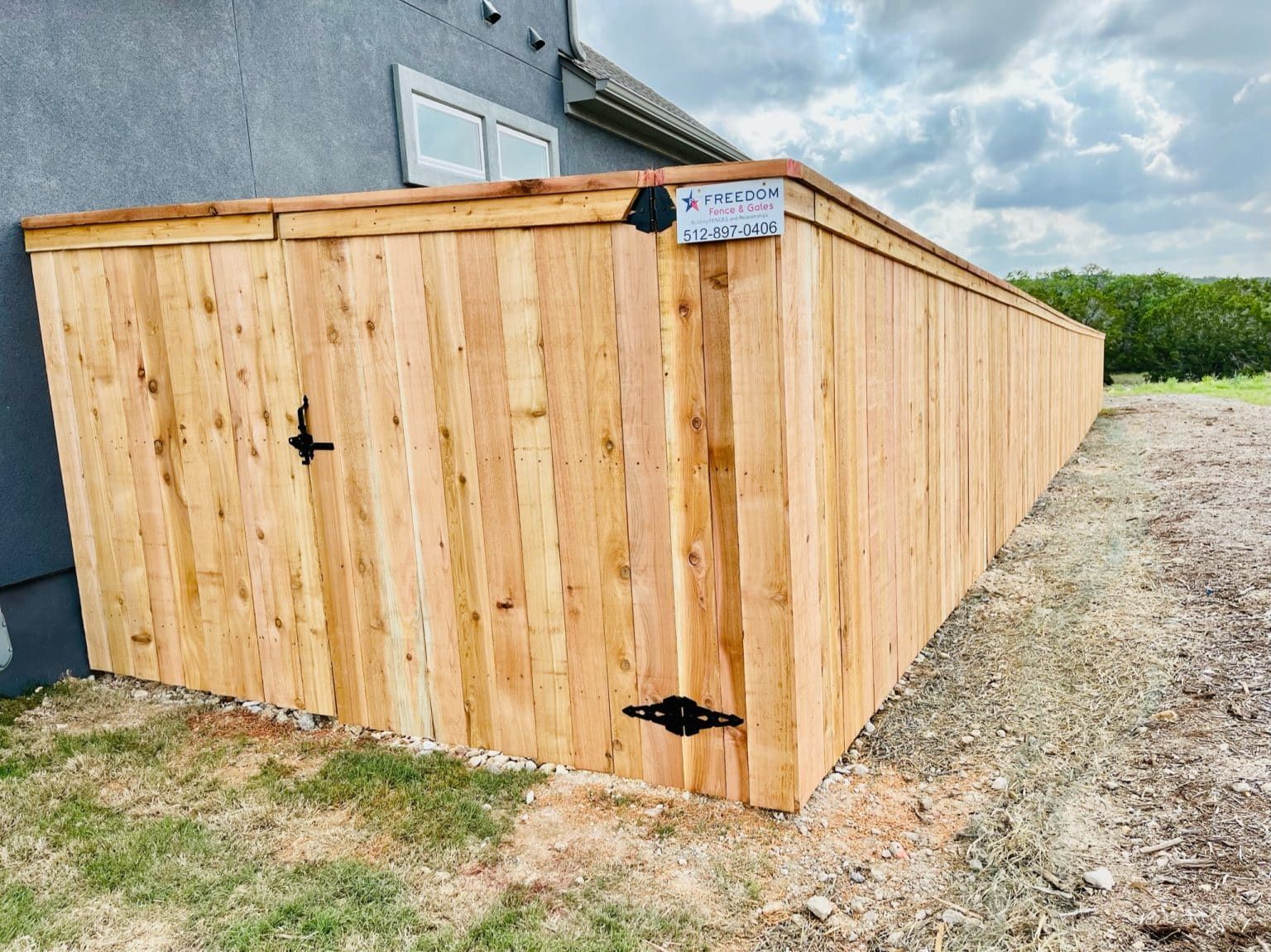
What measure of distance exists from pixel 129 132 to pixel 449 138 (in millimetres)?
3255

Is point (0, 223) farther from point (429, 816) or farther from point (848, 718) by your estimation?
point (848, 718)

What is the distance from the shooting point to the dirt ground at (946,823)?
7.48ft

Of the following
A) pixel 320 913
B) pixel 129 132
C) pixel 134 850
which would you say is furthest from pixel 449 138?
pixel 320 913

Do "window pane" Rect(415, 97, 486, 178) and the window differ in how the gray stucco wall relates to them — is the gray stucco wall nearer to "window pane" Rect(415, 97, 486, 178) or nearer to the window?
the window

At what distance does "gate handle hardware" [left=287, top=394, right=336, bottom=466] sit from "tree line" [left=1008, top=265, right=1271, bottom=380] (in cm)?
3143

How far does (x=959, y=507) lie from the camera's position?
502 centimetres

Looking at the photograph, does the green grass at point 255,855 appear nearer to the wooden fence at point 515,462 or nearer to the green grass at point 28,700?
the green grass at point 28,700

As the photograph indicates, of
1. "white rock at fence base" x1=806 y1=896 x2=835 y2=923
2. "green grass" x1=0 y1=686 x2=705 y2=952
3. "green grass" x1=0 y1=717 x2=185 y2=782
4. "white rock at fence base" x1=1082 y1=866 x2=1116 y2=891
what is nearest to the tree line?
"white rock at fence base" x1=1082 y1=866 x2=1116 y2=891

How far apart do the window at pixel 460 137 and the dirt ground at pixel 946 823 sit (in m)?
4.46

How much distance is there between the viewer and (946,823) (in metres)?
2.79

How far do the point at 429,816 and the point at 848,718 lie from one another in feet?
5.15

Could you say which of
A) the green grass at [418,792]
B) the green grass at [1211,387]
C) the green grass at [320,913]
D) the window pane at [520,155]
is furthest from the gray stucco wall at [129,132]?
the green grass at [1211,387]

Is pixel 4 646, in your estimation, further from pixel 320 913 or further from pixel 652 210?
pixel 652 210

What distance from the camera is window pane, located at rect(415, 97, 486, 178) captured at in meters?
6.82
